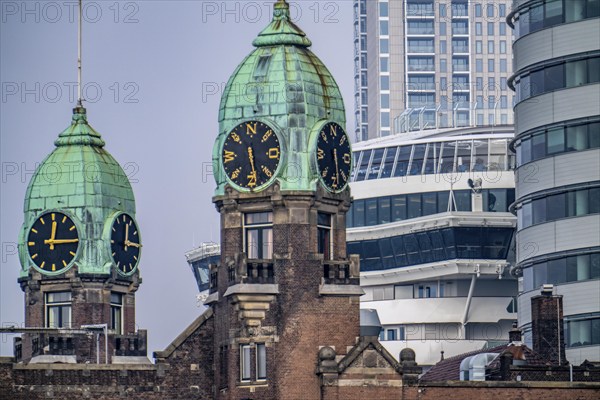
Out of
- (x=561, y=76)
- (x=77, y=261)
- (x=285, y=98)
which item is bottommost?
(x=77, y=261)

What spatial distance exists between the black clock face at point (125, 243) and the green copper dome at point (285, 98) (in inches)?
661

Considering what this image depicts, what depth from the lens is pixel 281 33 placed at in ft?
360

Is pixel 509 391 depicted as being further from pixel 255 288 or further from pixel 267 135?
pixel 267 135

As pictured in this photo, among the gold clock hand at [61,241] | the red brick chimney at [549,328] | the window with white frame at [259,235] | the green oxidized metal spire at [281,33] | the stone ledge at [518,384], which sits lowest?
the stone ledge at [518,384]

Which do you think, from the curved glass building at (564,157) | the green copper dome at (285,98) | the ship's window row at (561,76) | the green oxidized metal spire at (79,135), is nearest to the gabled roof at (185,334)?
the green copper dome at (285,98)

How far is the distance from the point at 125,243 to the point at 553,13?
31.8 m

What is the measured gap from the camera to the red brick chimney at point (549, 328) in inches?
4938

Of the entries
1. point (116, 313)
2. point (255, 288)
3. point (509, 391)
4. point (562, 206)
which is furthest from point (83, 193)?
point (562, 206)

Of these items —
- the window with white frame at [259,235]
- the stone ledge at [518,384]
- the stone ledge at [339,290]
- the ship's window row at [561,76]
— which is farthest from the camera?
the ship's window row at [561,76]

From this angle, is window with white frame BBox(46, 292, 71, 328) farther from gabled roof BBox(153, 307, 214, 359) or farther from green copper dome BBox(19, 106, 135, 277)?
gabled roof BBox(153, 307, 214, 359)

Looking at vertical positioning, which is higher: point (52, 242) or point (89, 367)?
point (52, 242)

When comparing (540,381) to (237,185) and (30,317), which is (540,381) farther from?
(30,317)

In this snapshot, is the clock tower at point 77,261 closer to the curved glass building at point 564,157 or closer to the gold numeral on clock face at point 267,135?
the gold numeral on clock face at point 267,135

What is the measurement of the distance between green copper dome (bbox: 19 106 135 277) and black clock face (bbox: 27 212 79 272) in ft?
1.01
